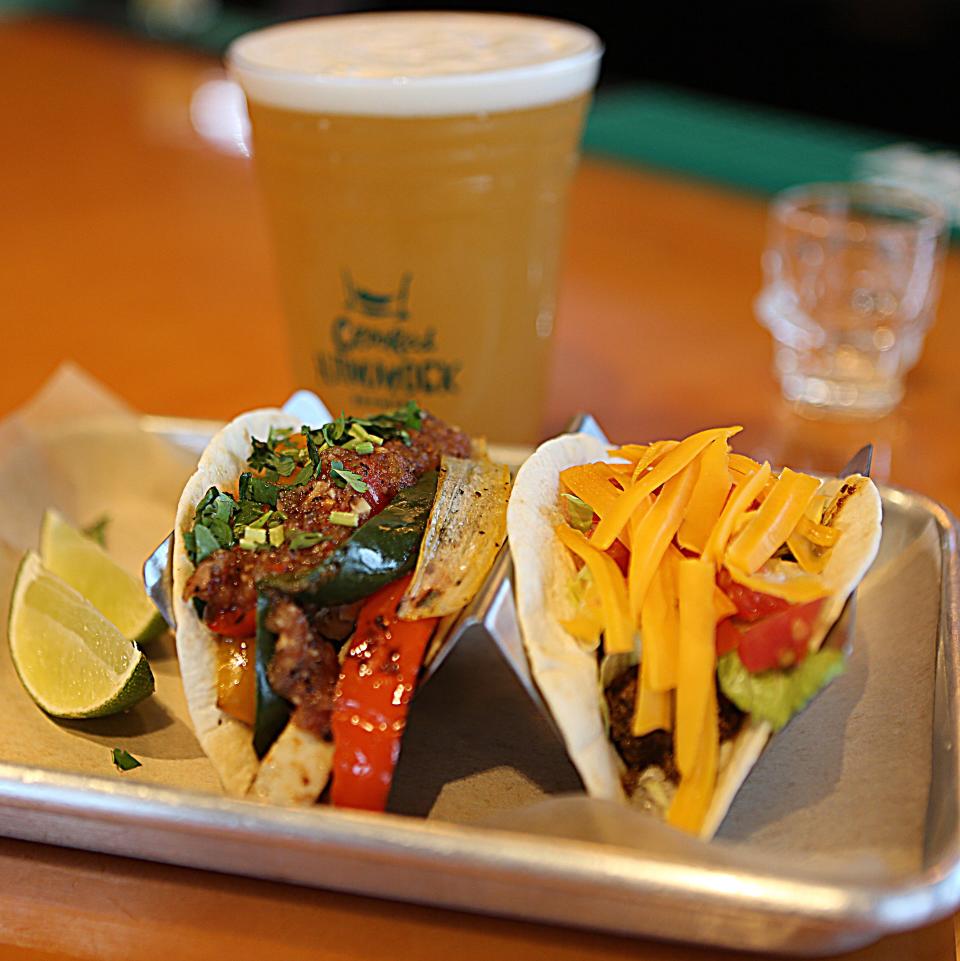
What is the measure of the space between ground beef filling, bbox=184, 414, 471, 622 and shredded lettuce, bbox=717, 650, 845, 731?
44 centimetres

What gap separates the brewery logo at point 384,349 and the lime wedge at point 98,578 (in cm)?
50

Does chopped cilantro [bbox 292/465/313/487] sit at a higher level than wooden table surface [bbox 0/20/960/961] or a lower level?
higher

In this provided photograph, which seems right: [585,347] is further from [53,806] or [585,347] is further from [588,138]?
[53,806]

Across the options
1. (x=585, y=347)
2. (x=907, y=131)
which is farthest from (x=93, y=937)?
(x=907, y=131)

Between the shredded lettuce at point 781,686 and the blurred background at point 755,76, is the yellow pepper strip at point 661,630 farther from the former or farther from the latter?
the blurred background at point 755,76

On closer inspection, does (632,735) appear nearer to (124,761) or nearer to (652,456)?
(652,456)

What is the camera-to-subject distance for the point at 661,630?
112cm

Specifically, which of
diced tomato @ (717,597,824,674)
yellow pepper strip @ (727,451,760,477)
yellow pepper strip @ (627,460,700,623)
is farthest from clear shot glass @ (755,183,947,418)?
diced tomato @ (717,597,824,674)

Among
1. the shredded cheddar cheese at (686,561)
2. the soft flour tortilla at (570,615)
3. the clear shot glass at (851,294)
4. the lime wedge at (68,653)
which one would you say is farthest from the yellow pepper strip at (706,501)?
the clear shot glass at (851,294)

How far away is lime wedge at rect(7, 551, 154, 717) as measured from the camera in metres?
1.30

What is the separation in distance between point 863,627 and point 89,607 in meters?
0.96

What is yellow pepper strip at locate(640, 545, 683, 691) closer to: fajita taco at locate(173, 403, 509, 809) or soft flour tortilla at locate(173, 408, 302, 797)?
fajita taco at locate(173, 403, 509, 809)

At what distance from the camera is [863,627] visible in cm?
142

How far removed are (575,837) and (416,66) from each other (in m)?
1.17
